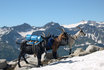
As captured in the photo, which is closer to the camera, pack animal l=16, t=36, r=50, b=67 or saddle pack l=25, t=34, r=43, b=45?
pack animal l=16, t=36, r=50, b=67

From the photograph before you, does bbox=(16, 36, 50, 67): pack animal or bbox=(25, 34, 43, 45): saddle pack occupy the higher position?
bbox=(25, 34, 43, 45): saddle pack

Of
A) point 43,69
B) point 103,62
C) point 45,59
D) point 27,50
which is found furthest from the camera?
point 45,59

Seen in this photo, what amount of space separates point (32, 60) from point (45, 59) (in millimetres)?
2592

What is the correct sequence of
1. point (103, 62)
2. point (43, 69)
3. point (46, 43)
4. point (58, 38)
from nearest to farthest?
point (103, 62)
point (43, 69)
point (46, 43)
point (58, 38)

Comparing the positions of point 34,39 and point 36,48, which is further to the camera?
point 34,39

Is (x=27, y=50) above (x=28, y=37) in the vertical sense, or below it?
below

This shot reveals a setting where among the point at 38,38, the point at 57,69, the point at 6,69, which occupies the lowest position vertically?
the point at 6,69

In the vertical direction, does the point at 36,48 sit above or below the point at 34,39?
below

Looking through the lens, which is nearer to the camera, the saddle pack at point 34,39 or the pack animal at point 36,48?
the pack animal at point 36,48

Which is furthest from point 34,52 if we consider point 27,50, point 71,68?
point 71,68

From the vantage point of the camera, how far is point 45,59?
23.6 meters

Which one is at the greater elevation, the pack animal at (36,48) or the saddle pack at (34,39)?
the saddle pack at (34,39)

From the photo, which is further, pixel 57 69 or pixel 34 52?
pixel 34 52

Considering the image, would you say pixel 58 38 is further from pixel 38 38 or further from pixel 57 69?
pixel 57 69
